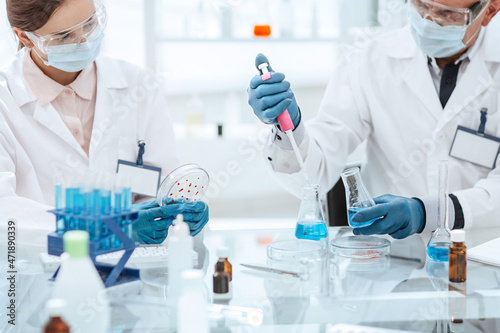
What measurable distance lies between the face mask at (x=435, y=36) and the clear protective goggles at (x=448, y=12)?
0.01 m

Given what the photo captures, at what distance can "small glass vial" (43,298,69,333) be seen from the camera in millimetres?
820

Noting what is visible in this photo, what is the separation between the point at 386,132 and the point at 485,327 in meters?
1.20

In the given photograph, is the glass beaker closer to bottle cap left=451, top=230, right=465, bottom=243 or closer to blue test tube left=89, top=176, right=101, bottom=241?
bottle cap left=451, top=230, right=465, bottom=243

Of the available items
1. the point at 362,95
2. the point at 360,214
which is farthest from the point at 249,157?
the point at 360,214

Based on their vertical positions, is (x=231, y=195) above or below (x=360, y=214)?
below

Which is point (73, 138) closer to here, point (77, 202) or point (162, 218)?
point (162, 218)

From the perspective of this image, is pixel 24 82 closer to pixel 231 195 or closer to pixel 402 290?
pixel 402 290

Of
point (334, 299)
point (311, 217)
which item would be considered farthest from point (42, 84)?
point (334, 299)

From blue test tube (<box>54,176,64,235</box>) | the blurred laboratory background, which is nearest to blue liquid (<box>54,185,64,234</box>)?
blue test tube (<box>54,176,64,235</box>)

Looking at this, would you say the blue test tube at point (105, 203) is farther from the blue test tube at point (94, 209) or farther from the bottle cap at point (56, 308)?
the bottle cap at point (56, 308)

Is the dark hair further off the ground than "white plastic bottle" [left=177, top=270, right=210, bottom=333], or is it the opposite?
the dark hair

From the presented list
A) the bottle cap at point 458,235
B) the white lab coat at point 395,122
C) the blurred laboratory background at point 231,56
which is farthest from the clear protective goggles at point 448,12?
the blurred laboratory background at point 231,56

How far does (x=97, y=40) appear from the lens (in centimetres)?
187

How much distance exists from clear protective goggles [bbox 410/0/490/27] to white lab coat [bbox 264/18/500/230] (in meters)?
0.24
